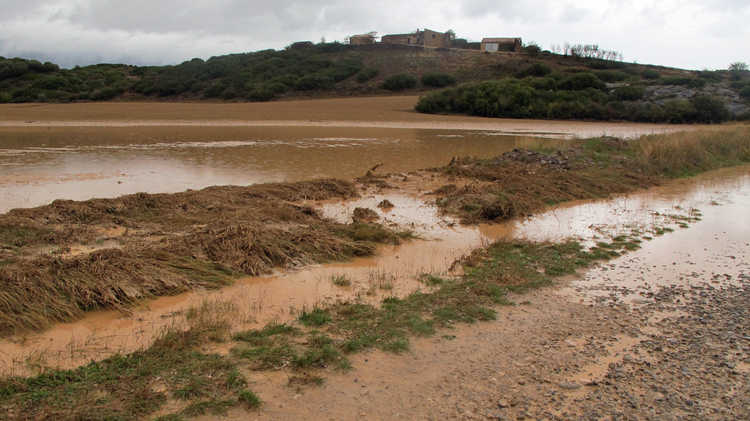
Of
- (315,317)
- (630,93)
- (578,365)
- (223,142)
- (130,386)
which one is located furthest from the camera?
(630,93)

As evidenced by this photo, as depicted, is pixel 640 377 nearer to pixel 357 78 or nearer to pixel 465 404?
pixel 465 404

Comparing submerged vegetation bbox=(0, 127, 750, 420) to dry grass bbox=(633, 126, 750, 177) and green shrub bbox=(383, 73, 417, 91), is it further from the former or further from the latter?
green shrub bbox=(383, 73, 417, 91)

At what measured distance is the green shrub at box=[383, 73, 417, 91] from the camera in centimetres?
5491

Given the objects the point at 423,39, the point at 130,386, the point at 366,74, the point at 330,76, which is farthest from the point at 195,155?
the point at 423,39

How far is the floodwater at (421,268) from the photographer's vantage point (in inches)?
190

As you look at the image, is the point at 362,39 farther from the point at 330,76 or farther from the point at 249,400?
the point at 249,400

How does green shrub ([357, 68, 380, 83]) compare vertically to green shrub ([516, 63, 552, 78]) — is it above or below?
below

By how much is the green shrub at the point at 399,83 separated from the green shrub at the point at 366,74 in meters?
2.82

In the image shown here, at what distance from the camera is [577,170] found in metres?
14.6

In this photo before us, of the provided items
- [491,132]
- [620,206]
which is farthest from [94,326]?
[491,132]

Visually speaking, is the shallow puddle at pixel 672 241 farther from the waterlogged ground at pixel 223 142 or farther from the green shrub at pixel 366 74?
the green shrub at pixel 366 74

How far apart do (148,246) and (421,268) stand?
3.68 m

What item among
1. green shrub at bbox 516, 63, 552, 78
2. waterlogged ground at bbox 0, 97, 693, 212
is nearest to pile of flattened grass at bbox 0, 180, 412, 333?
waterlogged ground at bbox 0, 97, 693, 212

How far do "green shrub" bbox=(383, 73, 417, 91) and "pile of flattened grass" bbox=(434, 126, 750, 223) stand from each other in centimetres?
3700
